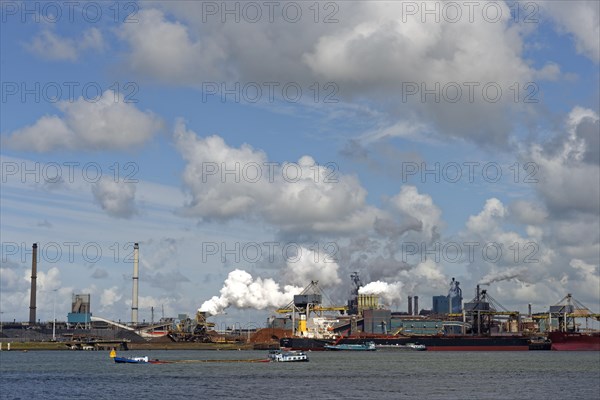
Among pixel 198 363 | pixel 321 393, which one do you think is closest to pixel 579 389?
pixel 321 393

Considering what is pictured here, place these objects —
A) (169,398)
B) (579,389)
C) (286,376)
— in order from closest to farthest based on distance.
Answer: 1. (169,398)
2. (579,389)
3. (286,376)

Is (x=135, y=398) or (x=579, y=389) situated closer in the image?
(x=135, y=398)

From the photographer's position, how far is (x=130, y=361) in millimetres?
166125

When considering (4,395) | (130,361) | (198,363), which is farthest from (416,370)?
(4,395)

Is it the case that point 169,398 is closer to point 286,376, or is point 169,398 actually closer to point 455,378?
point 286,376

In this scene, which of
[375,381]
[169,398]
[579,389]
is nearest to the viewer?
[169,398]

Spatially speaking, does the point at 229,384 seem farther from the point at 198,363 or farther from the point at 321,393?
the point at 198,363

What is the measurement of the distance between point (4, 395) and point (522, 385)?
200ft

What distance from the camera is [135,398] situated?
93.9 metres

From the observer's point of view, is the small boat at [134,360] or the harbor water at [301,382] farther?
the small boat at [134,360]

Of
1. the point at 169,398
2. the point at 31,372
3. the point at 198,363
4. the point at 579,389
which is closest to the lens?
the point at 169,398

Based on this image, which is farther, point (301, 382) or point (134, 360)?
point (134, 360)

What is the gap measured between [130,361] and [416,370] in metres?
56.4

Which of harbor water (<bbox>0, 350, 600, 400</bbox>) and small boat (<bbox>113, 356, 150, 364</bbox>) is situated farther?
small boat (<bbox>113, 356, 150, 364</bbox>)
